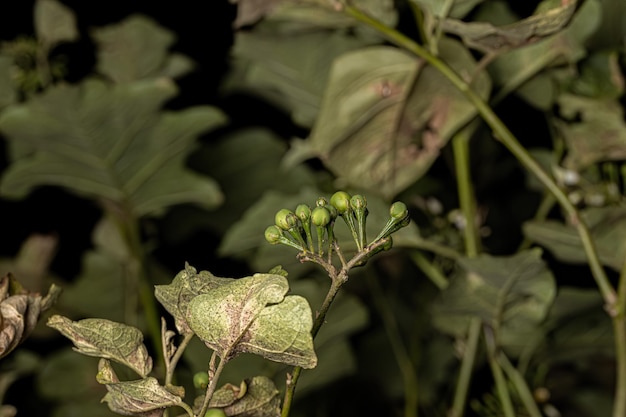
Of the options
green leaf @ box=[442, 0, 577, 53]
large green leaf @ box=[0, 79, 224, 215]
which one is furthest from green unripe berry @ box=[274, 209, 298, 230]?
large green leaf @ box=[0, 79, 224, 215]

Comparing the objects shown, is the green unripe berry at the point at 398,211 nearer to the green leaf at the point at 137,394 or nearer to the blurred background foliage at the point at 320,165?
the green leaf at the point at 137,394

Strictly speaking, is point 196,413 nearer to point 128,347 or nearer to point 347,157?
point 128,347

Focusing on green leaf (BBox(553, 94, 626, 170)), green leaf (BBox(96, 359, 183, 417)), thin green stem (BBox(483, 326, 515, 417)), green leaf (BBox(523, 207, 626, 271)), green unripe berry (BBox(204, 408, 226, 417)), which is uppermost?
green leaf (BBox(96, 359, 183, 417))

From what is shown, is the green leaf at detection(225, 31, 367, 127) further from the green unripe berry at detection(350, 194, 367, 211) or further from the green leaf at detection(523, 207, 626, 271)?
the green unripe berry at detection(350, 194, 367, 211)

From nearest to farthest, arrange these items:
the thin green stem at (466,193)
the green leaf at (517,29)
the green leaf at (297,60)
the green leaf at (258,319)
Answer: the green leaf at (258,319) < the green leaf at (517,29) < the thin green stem at (466,193) < the green leaf at (297,60)

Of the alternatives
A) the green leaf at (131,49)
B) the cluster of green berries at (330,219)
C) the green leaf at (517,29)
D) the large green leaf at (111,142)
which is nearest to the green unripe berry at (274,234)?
the cluster of green berries at (330,219)

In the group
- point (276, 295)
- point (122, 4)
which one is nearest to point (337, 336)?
point (122, 4)
